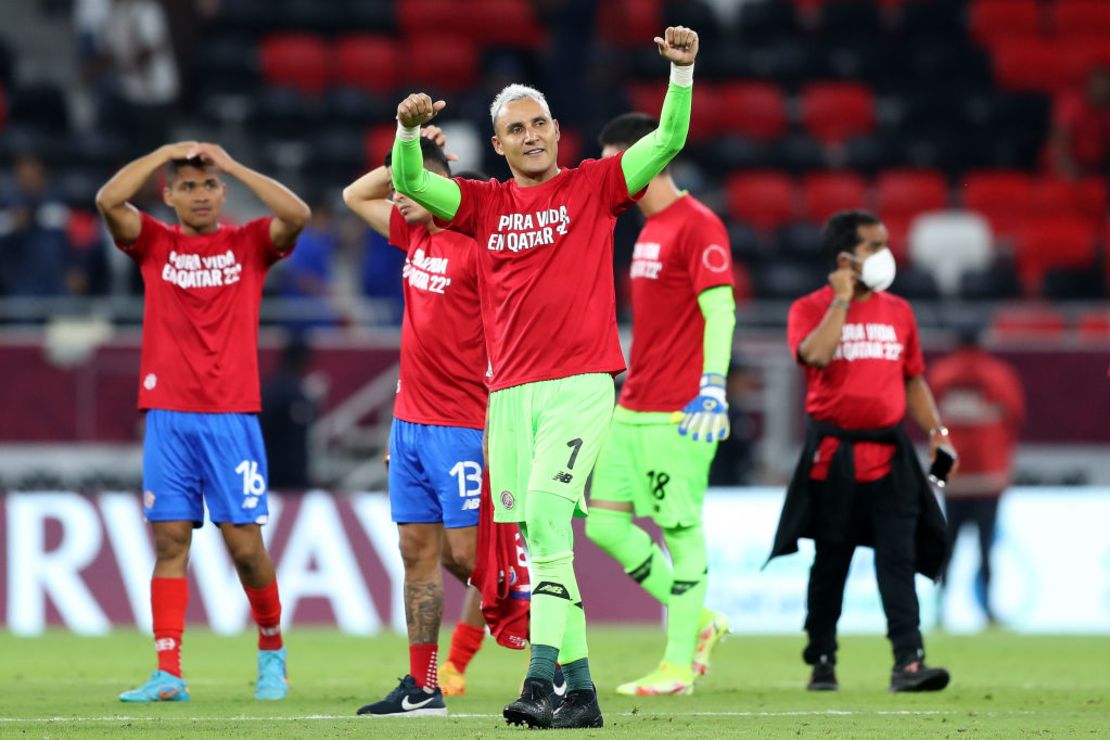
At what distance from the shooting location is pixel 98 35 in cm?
A: 2225

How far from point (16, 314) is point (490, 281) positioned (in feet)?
32.9

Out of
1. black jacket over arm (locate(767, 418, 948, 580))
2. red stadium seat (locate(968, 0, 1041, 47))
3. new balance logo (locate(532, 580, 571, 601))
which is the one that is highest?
red stadium seat (locate(968, 0, 1041, 47))

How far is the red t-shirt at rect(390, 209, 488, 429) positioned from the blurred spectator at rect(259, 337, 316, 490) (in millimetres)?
6811

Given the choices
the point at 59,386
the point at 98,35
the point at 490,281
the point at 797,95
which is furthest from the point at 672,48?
the point at 797,95

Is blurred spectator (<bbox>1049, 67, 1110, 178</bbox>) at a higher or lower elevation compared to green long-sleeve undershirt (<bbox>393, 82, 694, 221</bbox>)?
higher

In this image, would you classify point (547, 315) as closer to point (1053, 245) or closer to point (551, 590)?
point (551, 590)

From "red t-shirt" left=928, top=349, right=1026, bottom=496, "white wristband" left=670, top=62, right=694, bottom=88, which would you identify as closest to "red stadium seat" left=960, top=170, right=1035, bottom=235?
"red t-shirt" left=928, top=349, right=1026, bottom=496

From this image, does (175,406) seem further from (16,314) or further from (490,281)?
(16,314)

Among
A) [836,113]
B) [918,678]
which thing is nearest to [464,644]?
[918,678]

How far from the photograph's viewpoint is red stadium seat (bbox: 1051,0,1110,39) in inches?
1001

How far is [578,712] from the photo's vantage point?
799cm

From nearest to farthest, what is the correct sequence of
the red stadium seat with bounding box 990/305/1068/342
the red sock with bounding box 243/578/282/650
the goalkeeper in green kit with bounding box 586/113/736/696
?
1. the red sock with bounding box 243/578/282/650
2. the goalkeeper in green kit with bounding box 586/113/736/696
3. the red stadium seat with bounding box 990/305/1068/342

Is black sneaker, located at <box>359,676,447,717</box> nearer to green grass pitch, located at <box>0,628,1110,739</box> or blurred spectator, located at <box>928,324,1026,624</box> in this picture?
green grass pitch, located at <box>0,628,1110,739</box>

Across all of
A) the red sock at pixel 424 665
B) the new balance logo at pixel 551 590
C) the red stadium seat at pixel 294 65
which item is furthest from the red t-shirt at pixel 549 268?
the red stadium seat at pixel 294 65
